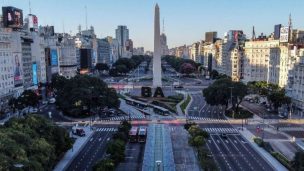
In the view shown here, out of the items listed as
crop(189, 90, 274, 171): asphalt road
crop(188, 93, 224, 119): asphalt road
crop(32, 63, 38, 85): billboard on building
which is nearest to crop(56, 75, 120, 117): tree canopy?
crop(188, 93, 224, 119): asphalt road

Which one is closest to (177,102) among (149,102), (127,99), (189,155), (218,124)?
(149,102)

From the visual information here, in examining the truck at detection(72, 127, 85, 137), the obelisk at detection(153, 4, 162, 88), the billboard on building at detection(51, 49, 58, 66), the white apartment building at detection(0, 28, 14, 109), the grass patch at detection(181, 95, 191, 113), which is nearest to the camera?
the truck at detection(72, 127, 85, 137)

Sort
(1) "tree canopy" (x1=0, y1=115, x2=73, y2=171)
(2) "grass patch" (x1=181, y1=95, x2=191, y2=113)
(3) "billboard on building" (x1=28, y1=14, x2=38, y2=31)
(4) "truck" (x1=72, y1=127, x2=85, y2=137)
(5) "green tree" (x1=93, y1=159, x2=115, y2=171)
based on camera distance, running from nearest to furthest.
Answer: (1) "tree canopy" (x1=0, y1=115, x2=73, y2=171), (5) "green tree" (x1=93, y1=159, x2=115, y2=171), (4) "truck" (x1=72, y1=127, x2=85, y2=137), (2) "grass patch" (x1=181, y1=95, x2=191, y2=113), (3) "billboard on building" (x1=28, y1=14, x2=38, y2=31)

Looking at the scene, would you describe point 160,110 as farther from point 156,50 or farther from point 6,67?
point 6,67

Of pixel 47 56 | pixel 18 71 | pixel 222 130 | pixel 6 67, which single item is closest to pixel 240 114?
pixel 222 130

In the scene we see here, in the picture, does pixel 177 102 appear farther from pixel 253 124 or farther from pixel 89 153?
pixel 89 153

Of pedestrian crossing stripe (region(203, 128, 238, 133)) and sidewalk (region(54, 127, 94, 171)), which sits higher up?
pedestrian crossing stripe (region(203, 128, 238, 133))

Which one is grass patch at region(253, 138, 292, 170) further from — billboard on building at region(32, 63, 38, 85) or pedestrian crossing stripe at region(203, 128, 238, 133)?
billboard on building at region(32, 63, 38, 85)
